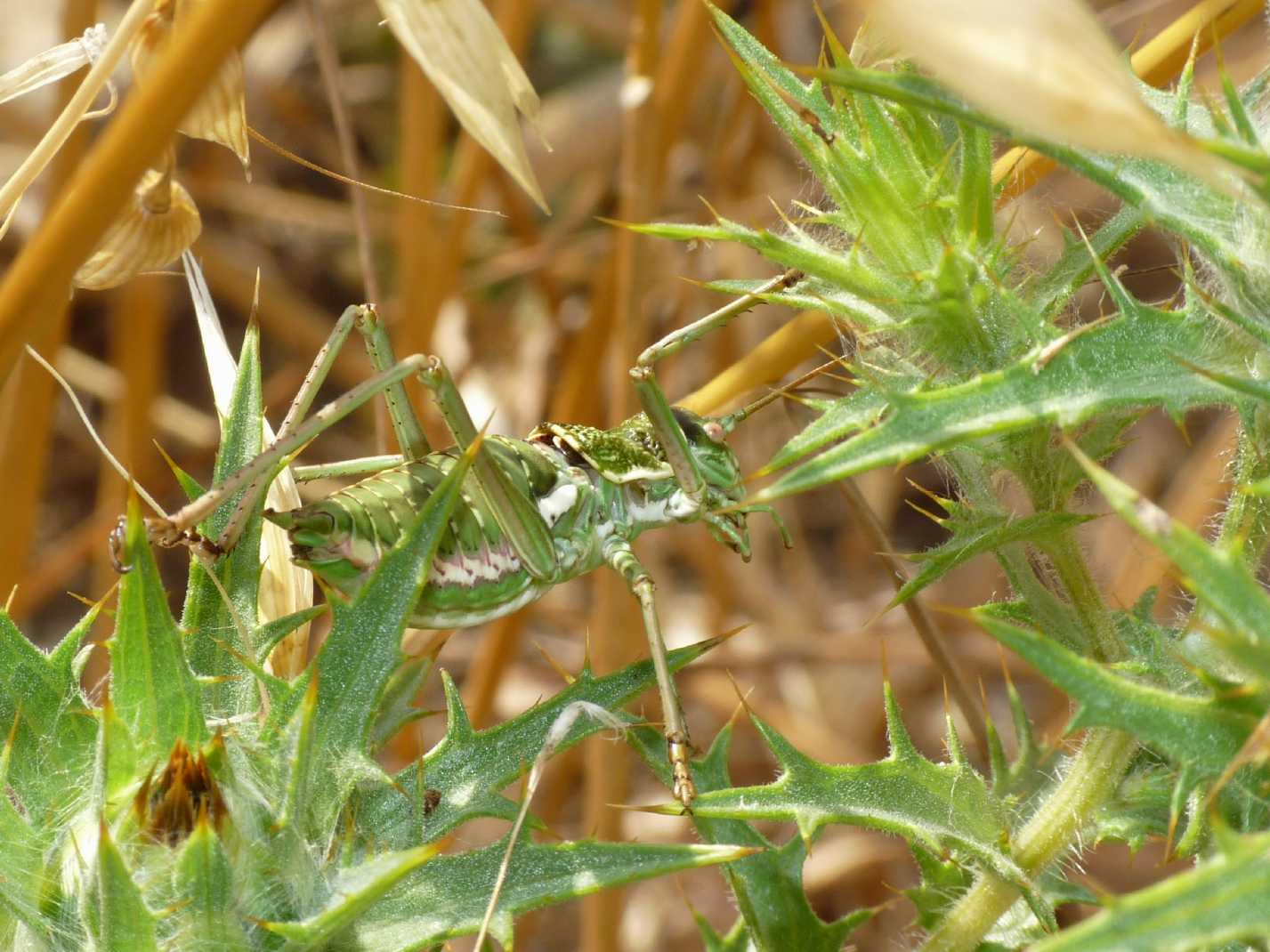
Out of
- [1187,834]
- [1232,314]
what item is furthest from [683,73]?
[1187,834]

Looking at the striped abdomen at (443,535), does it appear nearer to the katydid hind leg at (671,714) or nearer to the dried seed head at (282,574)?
the dried seed head at (282,574)

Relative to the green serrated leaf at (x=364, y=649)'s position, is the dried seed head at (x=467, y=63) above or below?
above

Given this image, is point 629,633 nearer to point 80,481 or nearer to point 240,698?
point 240,698

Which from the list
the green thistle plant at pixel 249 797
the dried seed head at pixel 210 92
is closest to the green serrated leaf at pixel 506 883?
the green thistle plant at pixel 249 797

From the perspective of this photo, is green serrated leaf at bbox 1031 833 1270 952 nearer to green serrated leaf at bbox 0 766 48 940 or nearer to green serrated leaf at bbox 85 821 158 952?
green serrated leaf at bbox 85 821 158 952

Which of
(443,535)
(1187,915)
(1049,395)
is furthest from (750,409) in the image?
(1187,915)

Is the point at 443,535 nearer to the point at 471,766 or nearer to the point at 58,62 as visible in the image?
the point at 471,766

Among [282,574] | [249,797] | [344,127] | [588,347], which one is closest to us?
[249,797]
